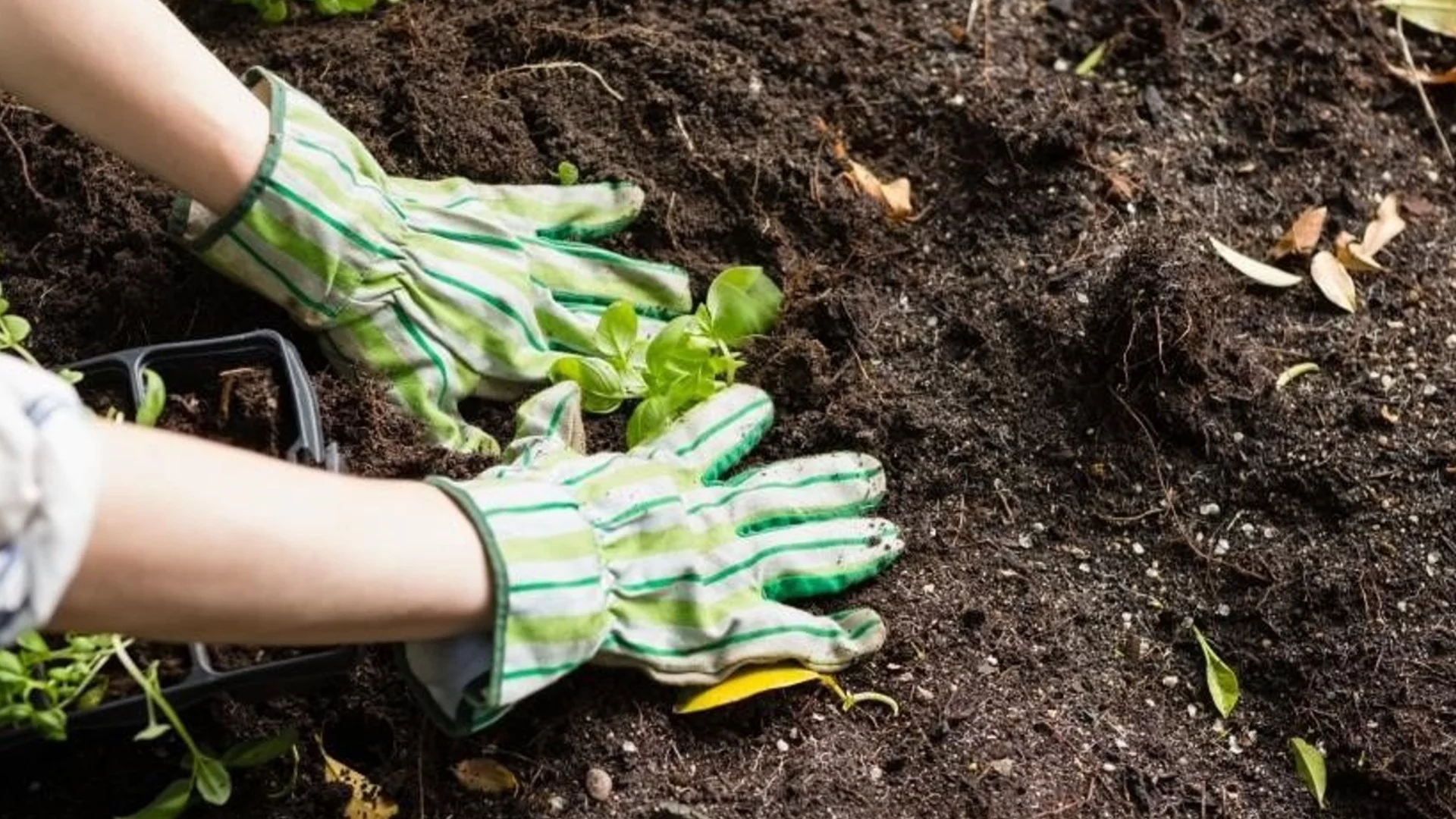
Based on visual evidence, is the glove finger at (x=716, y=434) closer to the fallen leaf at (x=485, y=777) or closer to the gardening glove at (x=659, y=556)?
the gardening glove at (x=659, y=556)

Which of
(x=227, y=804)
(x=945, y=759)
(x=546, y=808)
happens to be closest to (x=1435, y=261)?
(x=945, y=759)

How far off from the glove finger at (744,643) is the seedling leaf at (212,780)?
327mm

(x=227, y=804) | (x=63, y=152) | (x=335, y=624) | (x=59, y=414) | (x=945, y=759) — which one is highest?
(x=59, y=414)

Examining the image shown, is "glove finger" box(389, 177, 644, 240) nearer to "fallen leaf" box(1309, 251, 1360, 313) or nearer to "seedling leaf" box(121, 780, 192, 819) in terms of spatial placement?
"seedling leaf" box(121, 780, 192, 819)

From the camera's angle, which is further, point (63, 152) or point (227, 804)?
point (63, 152)

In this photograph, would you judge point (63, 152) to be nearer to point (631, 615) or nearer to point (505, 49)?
point (505, 49)

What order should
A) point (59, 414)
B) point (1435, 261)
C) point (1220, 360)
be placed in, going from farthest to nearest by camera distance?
point (1435, 261) < point (1220, 360) < point (59, 414)

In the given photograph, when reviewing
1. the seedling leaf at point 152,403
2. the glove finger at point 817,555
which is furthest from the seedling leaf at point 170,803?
the glove finger at point 817,555

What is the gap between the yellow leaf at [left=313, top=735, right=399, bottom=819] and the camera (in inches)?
52.5

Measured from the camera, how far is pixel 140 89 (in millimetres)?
1422

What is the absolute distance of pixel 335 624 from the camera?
44.2 inches

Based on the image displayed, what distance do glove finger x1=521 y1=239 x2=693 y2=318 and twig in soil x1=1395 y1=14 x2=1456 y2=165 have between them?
957mm

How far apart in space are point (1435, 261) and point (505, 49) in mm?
1110

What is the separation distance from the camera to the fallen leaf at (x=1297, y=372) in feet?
5.44
